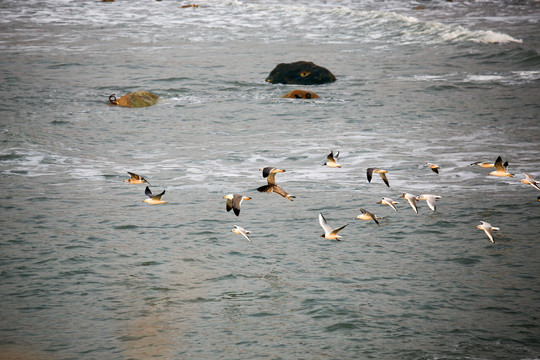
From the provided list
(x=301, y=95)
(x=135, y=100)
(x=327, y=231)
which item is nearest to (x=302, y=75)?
(x=301, y=95)

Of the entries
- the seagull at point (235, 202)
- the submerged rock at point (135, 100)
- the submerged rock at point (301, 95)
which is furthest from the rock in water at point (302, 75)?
the seagull at point (235, 202)

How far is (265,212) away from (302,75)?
1283 cm

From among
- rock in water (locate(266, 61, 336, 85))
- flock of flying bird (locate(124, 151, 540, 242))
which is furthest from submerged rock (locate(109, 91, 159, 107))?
flock of flying bird (locate(124, 151, 540, 242))

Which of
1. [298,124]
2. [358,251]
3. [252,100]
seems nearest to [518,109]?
[298,124]

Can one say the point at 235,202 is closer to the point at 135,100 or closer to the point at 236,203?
the point at 236,203

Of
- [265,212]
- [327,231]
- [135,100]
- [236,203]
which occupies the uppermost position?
[236,203]

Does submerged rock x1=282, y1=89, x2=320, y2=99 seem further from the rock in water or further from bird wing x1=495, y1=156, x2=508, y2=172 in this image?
bird wing x1=495, y1=156, x2=508, y2=172

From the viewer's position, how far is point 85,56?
102 feet

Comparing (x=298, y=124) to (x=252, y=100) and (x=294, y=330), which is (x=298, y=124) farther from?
(x=294, y=330)

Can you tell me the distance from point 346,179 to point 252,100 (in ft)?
27.9

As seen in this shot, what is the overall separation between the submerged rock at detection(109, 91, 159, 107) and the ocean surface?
0.58 m

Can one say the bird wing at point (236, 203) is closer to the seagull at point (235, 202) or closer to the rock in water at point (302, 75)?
the seagull at point (235, 202)

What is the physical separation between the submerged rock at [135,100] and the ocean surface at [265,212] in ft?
1.90

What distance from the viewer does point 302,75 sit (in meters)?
24.8
